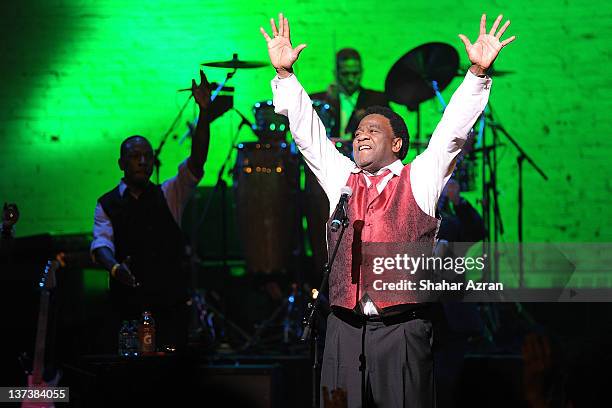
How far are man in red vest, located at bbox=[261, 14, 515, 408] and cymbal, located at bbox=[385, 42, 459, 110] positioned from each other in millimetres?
3987

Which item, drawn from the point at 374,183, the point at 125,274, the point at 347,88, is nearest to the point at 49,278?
the point at 125,274

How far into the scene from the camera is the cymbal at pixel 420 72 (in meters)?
8.38

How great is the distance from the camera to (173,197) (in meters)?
6.70

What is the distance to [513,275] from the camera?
8.80m

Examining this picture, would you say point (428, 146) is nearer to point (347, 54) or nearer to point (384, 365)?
point (384, 365)

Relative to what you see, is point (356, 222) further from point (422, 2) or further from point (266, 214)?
point (422, 2)

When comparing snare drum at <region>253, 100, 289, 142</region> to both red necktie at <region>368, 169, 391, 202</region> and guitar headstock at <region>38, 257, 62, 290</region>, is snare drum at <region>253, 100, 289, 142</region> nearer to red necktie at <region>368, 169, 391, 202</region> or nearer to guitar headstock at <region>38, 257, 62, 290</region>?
guitar headstock at <region>38, 257, 62, 290</region>

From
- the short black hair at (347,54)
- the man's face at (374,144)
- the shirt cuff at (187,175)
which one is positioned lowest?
the man's face at (374,144)

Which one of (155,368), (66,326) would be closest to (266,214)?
(66,326)

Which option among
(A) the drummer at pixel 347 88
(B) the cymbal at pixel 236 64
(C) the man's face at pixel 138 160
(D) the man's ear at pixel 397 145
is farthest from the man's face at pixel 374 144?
(A) the drummer at pixel 347 88

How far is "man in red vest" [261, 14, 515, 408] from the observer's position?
4.19 metres

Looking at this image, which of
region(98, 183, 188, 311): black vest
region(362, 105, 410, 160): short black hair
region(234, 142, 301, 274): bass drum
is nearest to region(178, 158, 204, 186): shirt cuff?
region(98, 183, 188, 311): black vest

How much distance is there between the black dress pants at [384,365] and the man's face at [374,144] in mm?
683

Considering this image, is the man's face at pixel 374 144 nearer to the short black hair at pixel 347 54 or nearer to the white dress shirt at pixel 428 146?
the white dress shirt at pixel 428 146
